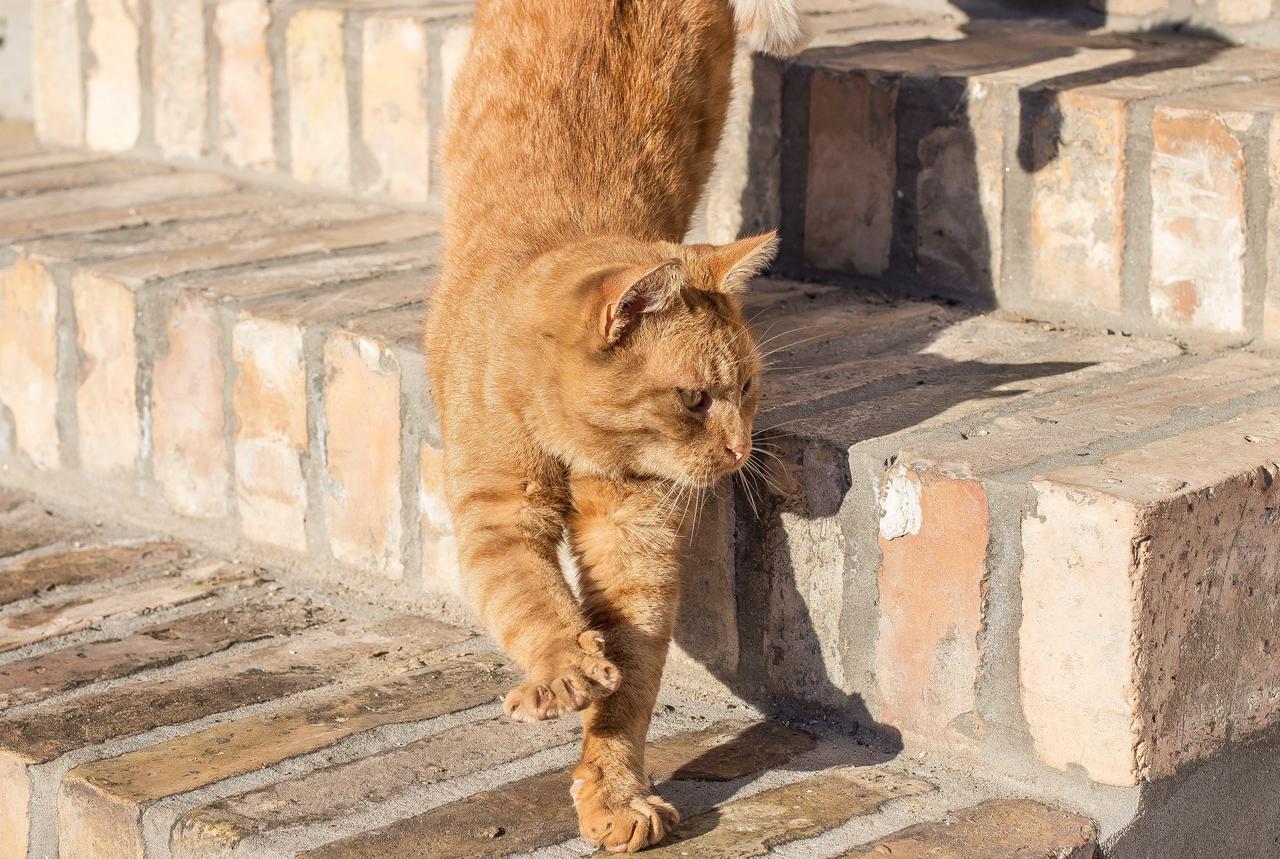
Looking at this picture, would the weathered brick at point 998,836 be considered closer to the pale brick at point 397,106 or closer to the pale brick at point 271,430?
the pale brick at point 271,430

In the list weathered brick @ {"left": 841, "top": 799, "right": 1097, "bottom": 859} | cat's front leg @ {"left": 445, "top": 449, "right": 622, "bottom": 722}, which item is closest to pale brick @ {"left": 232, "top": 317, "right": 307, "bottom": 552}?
cat's front leg @ {"left": 445, "top": 449, "right": 622, "bottom": 722}

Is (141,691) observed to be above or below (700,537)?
below

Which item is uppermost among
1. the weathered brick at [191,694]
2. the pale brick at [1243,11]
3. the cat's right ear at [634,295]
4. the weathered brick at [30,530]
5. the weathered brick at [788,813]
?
the pale brick at [1243,11]

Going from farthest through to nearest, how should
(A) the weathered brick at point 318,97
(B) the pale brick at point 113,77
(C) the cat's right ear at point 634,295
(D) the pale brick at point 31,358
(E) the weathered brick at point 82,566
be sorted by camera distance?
(B) the pale brick at point 113,77, (A) the weathered brick at point 318,97, (D) the pale brick at point 31,358, (E) the weathered brick at point 82,566, (C) the cat's right ear at point 634,295

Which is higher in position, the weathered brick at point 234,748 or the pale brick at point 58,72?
the pale brick at point 58,72

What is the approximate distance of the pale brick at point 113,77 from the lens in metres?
4.83

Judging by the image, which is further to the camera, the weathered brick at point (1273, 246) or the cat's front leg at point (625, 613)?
the weathered brick at point (1273, 246)

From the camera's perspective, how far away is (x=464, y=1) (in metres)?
4.47

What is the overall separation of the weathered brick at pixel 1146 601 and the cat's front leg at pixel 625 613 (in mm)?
571

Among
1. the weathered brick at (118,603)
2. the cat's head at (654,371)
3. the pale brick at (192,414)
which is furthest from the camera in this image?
the pale brick at (192,414)

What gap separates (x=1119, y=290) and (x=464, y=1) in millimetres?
2032

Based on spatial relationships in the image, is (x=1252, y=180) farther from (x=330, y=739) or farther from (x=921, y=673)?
(x=330, y=739)

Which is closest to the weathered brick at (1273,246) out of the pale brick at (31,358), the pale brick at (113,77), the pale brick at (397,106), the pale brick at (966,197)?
the pale brick at (966,197)

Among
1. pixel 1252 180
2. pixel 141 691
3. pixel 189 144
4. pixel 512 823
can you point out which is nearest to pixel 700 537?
pixel 512 823
